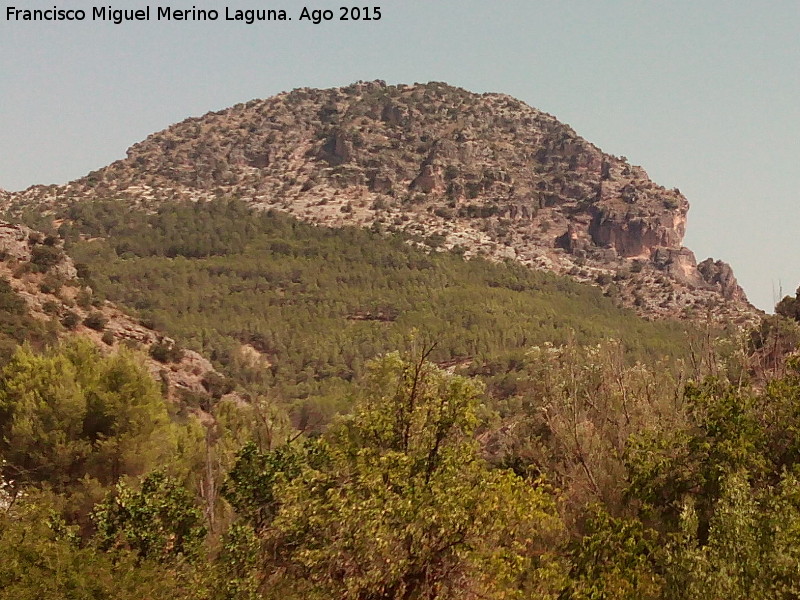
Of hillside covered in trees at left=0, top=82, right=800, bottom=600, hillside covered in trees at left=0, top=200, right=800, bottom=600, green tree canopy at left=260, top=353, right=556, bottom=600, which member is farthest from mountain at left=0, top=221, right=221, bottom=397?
green tree canopy at left=260, top=353, right=556, bottom=600

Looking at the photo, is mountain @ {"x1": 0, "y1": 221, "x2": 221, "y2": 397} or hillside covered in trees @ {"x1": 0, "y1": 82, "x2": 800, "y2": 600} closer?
hillside covered in trees @ {"x1": 0, "y1": 82, "x2": 800, "y2": 600}

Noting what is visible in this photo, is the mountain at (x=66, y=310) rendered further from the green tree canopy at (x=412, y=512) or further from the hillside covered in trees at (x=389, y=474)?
the green tree canopy at (x=412, y=512)

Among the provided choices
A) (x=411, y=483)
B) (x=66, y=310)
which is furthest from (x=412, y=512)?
(x=66, y=310)

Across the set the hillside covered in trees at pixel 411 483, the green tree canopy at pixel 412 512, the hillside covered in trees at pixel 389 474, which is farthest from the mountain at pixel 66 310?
the green tree canopy at pixel 412 512

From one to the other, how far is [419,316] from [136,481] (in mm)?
106925

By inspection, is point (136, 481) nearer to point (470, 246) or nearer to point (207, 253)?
point (207, 253)

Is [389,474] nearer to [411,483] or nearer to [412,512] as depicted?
[411,483]

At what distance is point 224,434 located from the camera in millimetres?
44719

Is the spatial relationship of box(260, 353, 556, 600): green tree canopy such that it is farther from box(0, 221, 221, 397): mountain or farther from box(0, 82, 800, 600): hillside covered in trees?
box(0, 221, 221, 397): mountain

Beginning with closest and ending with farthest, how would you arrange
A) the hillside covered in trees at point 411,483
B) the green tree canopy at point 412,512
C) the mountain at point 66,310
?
the green tree canopy at point 412,512
the hillside covered in trees at point 411,483
the mountain at point 66,310

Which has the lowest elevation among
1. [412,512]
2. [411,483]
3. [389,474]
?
[412,512]

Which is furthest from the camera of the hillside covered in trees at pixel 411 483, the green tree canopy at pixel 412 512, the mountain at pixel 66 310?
the mountain at pixel 66 310

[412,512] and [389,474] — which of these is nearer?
[412,512]

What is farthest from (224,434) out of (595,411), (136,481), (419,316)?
(419,316)
